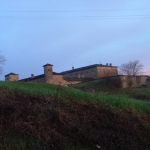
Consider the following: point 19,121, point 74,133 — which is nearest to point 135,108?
point 74,133

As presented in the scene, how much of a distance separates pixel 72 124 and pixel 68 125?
13 cm

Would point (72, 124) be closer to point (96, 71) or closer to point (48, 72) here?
point (48, 72)

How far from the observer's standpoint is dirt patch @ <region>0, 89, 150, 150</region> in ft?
17.1

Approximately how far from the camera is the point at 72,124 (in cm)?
578

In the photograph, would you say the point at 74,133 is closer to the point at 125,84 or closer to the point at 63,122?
the point at 63,122

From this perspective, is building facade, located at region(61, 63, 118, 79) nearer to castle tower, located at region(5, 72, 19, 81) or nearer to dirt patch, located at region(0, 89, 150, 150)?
castle tower, located at region(5, 72, 19, 81)

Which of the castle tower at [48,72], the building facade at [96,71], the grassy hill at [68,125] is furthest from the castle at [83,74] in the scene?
the grassy hill at [68,125]

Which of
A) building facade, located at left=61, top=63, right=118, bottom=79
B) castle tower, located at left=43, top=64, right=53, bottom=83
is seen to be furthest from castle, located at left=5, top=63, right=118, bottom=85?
castle tower, located at left=43, top=64, right=53, bottom=83

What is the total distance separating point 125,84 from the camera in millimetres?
42969

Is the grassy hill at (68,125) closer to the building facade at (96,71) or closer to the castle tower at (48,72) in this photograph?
the castle tower at (48,72)

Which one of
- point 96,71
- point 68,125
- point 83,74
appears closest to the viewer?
point 68,125

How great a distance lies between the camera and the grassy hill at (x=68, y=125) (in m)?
5.00

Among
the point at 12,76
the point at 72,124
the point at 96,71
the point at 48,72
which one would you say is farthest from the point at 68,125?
the point at 96,71

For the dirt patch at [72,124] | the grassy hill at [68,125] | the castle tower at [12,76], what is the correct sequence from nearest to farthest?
the grassy hill at [68,125] < the dirt patch at [72,124] < the castle tower at [12,76]
